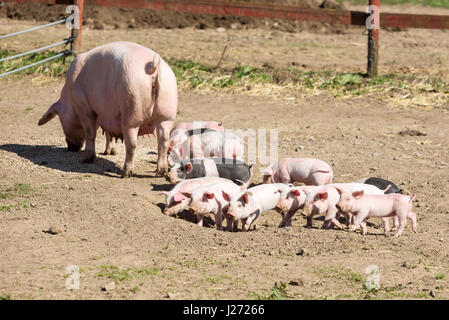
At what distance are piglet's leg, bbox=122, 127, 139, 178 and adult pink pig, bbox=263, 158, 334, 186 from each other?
4.34 ft

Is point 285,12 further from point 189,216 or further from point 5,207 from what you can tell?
point 5,207

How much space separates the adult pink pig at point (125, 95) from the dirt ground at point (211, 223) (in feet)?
1.38

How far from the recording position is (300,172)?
762 centimetres

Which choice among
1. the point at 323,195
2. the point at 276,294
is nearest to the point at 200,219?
the point at 323,195

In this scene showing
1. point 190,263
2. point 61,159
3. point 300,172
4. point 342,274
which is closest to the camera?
point 342,274

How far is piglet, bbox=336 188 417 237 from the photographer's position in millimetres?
6547

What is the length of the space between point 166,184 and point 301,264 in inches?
98.3

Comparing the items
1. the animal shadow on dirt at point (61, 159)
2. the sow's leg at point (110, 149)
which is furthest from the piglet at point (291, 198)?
the sow's leg at point (110, 149)

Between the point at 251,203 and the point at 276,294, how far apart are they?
179cm

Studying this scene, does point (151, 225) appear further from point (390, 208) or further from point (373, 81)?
point (373, 81)

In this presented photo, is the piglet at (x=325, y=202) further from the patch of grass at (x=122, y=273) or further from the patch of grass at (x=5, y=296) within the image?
the patch of grass at (x=5, y=296)

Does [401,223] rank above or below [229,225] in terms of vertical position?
above
